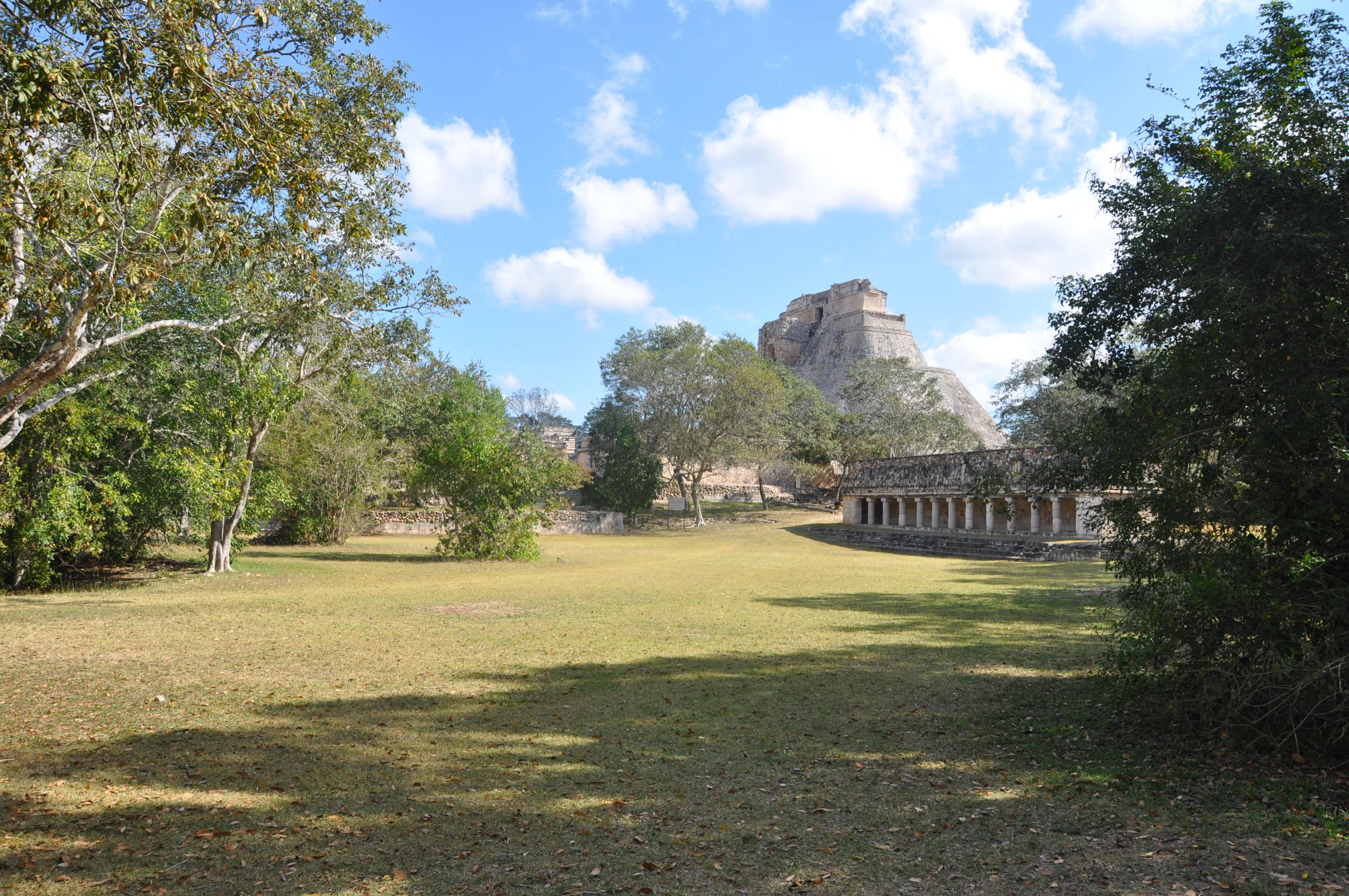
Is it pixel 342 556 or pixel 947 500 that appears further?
pixel 947 500

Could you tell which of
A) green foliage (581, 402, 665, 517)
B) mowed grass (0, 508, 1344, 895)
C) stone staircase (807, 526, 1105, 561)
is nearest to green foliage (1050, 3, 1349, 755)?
mowed grass (0, 508, 1344, 895)

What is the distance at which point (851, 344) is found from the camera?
7519 centimetres

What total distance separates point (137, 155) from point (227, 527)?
13421mm

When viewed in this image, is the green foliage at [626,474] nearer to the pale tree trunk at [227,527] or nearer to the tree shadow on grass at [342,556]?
the tree shadow on grass at [342,556]

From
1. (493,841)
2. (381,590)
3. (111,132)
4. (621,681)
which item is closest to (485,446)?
(381,590)

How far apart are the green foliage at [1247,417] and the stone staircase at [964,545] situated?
1577 centimetres

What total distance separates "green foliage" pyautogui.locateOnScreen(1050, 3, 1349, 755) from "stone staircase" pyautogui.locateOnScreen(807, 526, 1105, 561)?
15768 mm

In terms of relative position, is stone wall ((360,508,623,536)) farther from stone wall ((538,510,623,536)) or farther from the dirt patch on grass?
the dirt patch on grass

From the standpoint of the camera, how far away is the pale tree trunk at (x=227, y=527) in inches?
680

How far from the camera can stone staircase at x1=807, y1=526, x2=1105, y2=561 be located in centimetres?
2442

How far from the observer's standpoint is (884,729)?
628 centimetres

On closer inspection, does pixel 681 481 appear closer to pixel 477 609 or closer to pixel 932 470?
pixel 932 470

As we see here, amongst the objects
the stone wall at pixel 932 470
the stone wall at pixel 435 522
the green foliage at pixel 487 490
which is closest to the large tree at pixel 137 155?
the green foliage at pixel 487 490

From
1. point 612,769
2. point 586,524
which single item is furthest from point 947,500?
point 612,769
